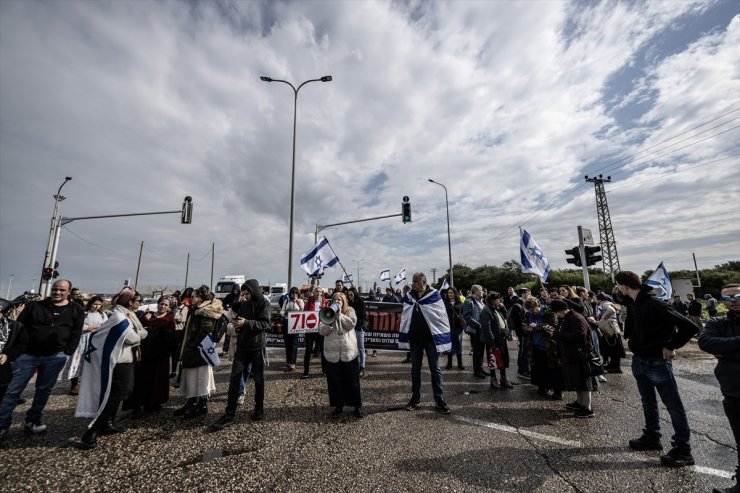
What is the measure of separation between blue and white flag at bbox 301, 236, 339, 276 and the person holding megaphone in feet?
26.5

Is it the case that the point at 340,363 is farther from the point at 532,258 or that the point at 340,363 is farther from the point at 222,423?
the point at 532,258

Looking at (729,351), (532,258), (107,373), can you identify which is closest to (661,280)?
(532,258)

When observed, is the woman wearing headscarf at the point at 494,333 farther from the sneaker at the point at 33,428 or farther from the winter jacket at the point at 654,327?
the sneaker at the point at 33,428

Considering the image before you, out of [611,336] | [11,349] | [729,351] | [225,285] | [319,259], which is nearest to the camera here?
[729,351]

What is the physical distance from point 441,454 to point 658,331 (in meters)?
2.88

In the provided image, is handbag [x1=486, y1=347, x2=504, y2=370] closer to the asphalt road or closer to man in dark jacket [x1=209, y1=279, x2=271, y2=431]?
the asphalt road

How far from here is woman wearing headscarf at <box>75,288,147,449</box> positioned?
3.98 meters

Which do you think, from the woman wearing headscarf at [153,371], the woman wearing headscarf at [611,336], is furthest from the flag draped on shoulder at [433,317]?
the woman wearing headscarf at [611,336]

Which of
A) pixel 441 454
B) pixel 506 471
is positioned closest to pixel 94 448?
pixel 441 454

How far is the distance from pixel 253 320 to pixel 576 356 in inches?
195

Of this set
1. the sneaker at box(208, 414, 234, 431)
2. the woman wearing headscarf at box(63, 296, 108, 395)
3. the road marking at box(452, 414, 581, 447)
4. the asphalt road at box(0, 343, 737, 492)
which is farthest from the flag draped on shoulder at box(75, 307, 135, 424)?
the road marking at box(452, 414, 581, 447)

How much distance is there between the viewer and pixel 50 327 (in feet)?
14.1

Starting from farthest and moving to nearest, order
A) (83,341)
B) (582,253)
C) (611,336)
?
(582,253) → (611,336) → (83,341)

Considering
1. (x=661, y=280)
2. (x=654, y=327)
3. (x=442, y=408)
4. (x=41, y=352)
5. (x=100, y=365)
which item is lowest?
(x=442, y=408)
